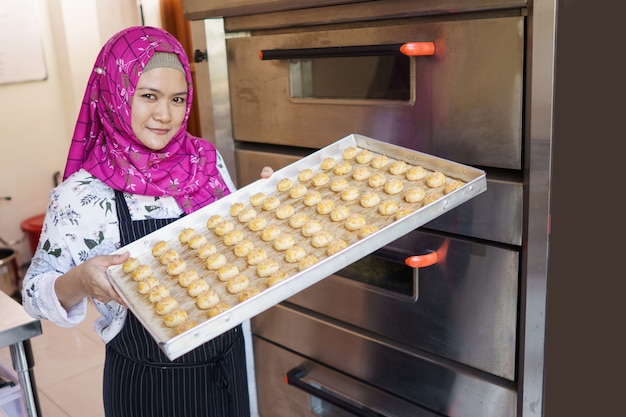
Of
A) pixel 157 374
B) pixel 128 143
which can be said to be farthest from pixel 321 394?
pixel 128 143

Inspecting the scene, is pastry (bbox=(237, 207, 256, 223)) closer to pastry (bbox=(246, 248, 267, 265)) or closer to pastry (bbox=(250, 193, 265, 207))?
pastry (bbox=(250, 193, 265, 207))

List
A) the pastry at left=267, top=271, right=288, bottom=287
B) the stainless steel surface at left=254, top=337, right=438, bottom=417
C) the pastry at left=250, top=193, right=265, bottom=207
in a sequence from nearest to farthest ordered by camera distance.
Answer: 1. the pastry at left=267, top=271, right=288, bottom=287
2. the pastry at left=250, top=193, right=265, bottom=207
3. the stainless steel surface at left=254, top=337, right=438, bottom=417

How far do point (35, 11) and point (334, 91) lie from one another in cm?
331

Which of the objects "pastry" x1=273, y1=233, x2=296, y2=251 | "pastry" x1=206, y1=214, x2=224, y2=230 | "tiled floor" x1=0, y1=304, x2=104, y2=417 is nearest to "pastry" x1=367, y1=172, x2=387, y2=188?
"pastry" x1=273, y1=233, x2=296, y2=251

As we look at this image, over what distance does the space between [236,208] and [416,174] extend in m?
0.41

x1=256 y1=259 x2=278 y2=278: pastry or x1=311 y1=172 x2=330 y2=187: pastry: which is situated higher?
x1=311 y1=172 x2=330 y2=187: pastry

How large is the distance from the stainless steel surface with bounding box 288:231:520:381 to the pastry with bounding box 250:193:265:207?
1.14 ft

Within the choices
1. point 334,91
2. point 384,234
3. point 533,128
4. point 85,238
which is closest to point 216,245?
point 85,238

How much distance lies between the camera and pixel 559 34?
3.83ft

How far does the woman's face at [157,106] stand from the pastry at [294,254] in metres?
0.45

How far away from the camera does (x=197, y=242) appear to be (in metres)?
1.38

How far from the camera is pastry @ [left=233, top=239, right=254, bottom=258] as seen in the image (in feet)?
4.33

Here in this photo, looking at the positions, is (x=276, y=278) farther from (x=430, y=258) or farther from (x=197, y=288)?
(x=430, y=258)

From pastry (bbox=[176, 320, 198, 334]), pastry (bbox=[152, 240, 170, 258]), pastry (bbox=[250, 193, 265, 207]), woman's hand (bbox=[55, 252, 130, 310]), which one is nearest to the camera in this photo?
pastry (bbox=[176, 320, 198, 334])
